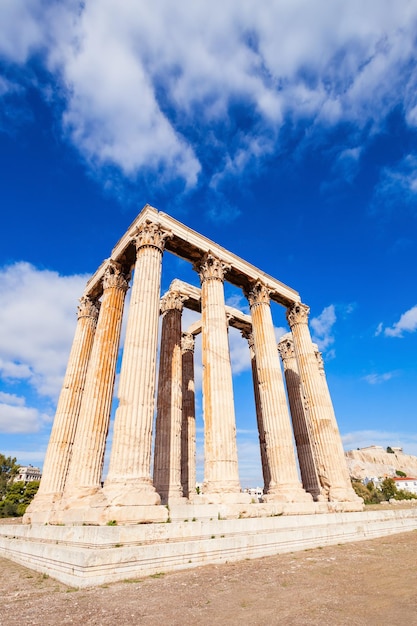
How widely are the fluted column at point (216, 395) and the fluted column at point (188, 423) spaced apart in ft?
29.8

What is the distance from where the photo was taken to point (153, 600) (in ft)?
19.6

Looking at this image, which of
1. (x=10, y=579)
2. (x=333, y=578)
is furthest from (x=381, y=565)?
(x=10, y=579)

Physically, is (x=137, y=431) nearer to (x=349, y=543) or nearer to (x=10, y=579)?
(x=10, y=579)

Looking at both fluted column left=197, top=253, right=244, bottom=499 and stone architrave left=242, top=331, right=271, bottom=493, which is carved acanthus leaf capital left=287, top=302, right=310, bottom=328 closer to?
stone architrave left=242, top=331, right=271, bottom=493

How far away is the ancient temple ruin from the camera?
504 inches

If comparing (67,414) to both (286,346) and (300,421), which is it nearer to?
(300,421)

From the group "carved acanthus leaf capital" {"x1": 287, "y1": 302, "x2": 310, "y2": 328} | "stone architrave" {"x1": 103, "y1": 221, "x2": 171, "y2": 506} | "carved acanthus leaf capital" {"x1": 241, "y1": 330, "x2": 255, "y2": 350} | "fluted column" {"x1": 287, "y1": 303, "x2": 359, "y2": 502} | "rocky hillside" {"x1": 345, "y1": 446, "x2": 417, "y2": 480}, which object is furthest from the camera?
"rocky hillside" {"x1": 345, "y1": 446, "x2": 417, "y2": 480}

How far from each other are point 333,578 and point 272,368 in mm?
13011

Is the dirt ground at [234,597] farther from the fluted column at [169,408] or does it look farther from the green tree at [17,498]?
the green tree at [17,498]

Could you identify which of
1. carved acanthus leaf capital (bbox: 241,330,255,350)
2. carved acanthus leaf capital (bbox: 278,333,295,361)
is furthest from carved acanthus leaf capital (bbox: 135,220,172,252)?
carved acanthus leaf capital (bbox: 278,333,295,361)

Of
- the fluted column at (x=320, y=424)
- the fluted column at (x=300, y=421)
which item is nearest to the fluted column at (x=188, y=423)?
the fluted column at (x=300, y=421)

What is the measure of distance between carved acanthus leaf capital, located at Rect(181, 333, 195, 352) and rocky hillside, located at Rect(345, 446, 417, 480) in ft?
414

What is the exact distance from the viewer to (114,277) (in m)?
20.0

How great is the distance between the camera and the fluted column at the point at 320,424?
20109 millimetres
